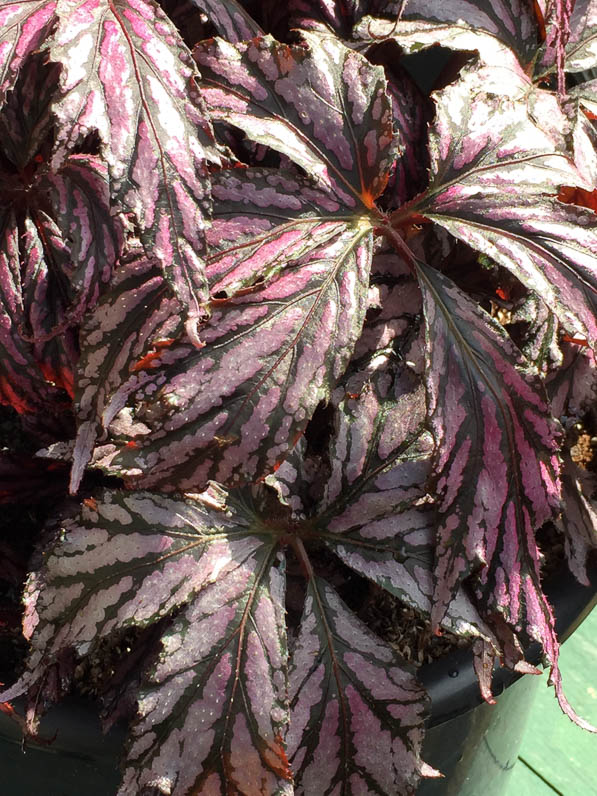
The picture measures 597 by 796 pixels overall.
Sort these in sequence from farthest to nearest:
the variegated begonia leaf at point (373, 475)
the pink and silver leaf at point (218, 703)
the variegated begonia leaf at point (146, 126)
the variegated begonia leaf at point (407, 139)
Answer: the variegated begonia leaf at point (407, 139), the variegated begonia leaf at point (373, 475), the pink and silver leaf at point (218, 703), the variegated begonia leaf at point (146, 126)

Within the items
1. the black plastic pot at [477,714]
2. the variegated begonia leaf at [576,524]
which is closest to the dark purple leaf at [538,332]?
A: the variegated begonia leaf at [576,524]

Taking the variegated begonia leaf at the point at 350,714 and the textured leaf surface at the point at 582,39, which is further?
the textured leaf surface at the point at 582,39

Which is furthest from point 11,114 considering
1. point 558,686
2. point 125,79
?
point 558,686

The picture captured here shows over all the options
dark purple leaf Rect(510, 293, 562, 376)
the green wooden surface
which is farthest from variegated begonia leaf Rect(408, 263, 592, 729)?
the green wooden surface

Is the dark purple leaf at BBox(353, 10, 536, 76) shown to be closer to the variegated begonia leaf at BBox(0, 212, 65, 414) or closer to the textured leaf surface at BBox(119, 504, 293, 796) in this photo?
the variegated begonia leaf at BBox(0, 212, 65, 414)

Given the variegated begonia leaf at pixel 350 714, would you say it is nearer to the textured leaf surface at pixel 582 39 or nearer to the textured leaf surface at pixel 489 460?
the textured leaf surface at pixel 489 460

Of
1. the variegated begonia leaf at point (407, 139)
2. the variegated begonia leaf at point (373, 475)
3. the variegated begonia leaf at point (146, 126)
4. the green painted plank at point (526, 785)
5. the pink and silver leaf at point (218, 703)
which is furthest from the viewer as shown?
the green painted plank at point (526, 785)
